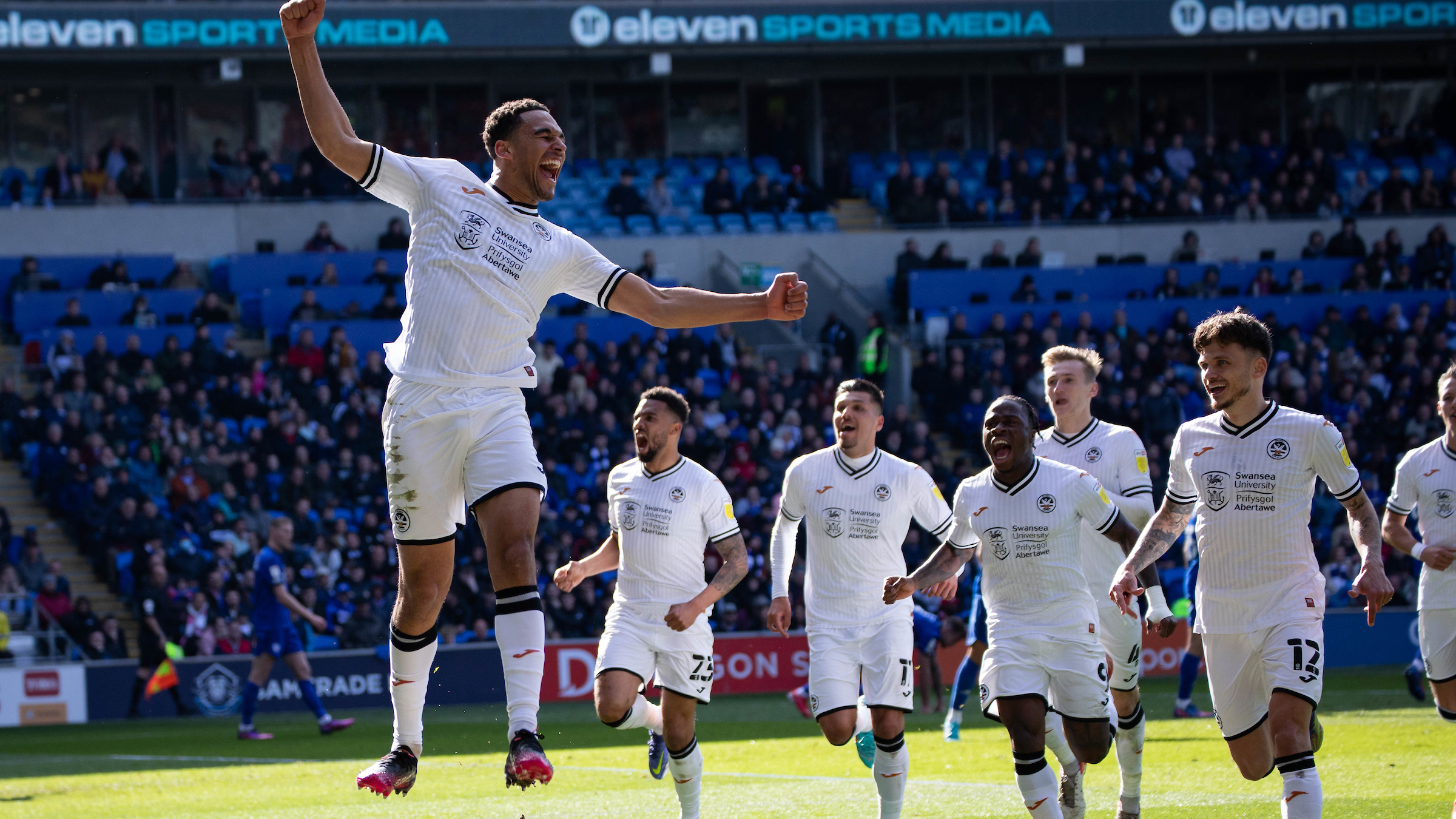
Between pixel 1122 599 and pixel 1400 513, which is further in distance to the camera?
pixel 1400 513

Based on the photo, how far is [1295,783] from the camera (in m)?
6.91

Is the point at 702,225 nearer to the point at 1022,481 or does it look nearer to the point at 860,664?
the point at 860,664

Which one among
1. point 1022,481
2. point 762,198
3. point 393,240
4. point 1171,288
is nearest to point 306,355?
point 393,240

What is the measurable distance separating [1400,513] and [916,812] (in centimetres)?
365

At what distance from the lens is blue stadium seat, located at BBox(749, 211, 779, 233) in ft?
97.4

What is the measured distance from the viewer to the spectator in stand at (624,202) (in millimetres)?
29281

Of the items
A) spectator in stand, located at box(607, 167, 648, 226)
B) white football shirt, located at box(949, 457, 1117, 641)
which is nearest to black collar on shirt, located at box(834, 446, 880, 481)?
white football shirt, located at box(949, 457, 1117, 641)

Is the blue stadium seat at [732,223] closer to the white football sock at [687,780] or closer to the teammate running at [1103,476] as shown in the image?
the teammate running at [1103,476]

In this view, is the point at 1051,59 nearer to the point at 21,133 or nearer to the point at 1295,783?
the point at 21,133

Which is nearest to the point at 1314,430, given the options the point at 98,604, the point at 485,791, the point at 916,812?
the point at 916,812

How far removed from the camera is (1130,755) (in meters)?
8.66

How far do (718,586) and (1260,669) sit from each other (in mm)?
3283

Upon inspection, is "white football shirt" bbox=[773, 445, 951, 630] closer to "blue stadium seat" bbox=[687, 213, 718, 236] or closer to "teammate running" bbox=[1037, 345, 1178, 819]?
"teammate running" bbox=[1037, 345, 1178, 819]

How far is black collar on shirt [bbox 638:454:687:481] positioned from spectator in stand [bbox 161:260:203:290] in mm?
17528
